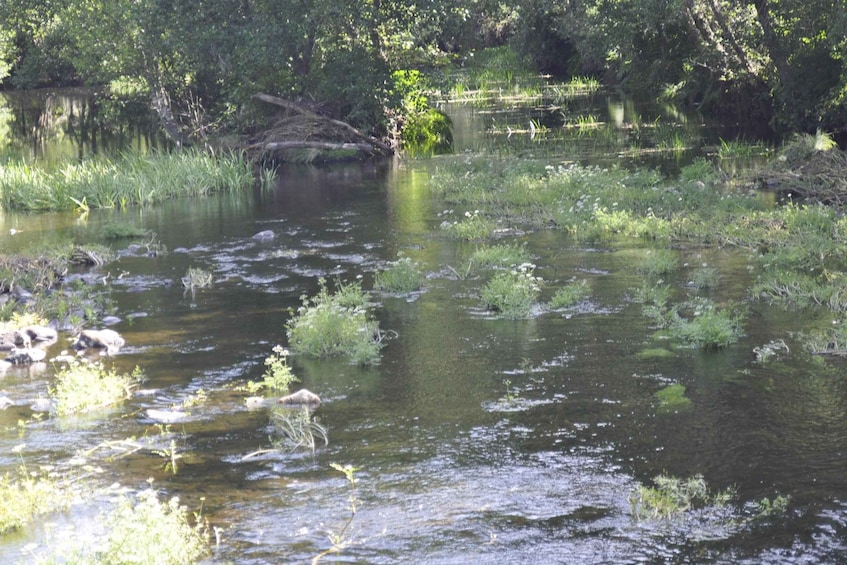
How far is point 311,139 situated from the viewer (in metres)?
33.3

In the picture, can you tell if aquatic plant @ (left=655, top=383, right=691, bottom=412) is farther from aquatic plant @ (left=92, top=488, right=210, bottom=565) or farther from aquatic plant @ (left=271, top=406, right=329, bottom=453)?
aquatic plant @ (left=92, top=488, right=210, bottom=565)

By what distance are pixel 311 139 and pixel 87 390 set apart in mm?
23824

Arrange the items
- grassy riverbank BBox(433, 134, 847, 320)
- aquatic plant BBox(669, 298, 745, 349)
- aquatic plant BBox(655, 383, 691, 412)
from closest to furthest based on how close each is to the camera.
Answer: aquatic plant BBox(655, 383, 691, 412) < aquatic plant BBox(669, 298, 745, 349) < grassy riverbank BBox(433, 134, 847, 320)

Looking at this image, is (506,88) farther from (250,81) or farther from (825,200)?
(825,200)

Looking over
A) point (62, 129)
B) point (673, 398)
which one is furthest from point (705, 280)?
point (62, 129)

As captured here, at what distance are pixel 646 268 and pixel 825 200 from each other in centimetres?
600

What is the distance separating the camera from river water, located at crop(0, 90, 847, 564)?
23.1 feet

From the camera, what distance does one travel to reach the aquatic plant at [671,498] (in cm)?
721

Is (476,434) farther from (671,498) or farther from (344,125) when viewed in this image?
(344,125)

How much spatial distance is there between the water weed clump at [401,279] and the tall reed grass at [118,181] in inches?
468

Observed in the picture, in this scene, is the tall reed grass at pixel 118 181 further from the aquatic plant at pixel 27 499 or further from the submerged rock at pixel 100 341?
the aquatic plant at pixel 27 499

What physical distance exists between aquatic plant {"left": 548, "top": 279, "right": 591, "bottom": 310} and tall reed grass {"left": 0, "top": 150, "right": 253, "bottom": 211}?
14.2m

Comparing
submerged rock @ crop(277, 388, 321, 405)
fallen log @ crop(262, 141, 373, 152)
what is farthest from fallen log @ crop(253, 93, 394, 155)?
submerged rock @ crop(277, 388, 321, 405)

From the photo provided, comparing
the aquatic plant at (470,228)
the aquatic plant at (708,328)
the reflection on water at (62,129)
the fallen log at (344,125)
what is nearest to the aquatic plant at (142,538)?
the aquatic plant at (708,328)
